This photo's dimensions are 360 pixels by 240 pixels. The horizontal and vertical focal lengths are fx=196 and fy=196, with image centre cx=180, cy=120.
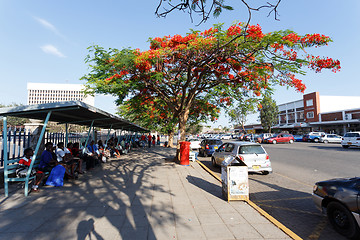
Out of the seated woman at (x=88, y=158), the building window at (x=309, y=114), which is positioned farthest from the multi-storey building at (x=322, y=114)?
the seated woman at (x=88, y=158)

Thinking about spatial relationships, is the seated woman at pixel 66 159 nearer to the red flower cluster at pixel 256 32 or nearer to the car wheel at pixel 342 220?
the car wheel at pixel 342 220

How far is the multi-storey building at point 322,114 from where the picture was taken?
3669 cm

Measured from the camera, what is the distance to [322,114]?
4162 cm

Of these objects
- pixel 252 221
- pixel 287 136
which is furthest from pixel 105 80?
pixel 287 136

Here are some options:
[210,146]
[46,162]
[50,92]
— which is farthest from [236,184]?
[50,92]

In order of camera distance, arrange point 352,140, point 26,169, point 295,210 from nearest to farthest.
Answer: point 295,210, point 26,169, point 352,140

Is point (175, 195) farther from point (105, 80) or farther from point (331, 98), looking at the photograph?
point (331, 98)

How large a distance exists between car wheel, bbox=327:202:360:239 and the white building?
121030mm

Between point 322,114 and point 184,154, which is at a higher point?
point 322,114

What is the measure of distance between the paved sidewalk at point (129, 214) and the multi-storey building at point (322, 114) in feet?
133

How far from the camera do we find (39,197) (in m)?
5.18

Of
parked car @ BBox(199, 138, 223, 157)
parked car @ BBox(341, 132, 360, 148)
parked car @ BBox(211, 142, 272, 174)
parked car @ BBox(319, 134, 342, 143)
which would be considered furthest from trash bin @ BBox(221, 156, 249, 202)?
parked car @ BBox(319, 134, 342, 143)

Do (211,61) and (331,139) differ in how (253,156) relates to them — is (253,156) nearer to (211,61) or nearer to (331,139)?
(211,61)

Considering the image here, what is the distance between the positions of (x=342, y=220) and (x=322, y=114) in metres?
47.0
